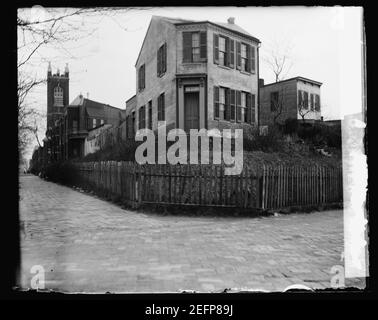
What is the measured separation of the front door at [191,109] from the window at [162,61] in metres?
1.49

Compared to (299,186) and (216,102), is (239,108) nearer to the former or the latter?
(216,102)

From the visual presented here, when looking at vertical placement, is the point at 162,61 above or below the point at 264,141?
above

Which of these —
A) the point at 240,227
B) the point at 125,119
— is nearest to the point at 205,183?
the point at 240,227

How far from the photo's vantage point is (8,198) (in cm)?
317

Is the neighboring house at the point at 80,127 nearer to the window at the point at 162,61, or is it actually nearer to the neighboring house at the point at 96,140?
the neighboring house at the point at 96,140

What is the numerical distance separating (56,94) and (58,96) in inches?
4.7

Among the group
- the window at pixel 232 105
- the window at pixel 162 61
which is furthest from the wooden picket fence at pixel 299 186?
the window at pixel 162 61

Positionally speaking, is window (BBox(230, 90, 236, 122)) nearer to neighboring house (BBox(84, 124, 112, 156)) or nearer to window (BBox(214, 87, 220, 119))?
window (BBox(214, 87, 220, 119))

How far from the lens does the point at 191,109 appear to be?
1386 centimetres

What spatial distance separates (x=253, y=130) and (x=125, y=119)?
19.2ft

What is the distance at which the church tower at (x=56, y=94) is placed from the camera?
439cm

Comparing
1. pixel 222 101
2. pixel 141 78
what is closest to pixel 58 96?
pixel 141 78

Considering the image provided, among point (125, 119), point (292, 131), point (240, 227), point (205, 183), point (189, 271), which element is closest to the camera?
point (189, 271)
